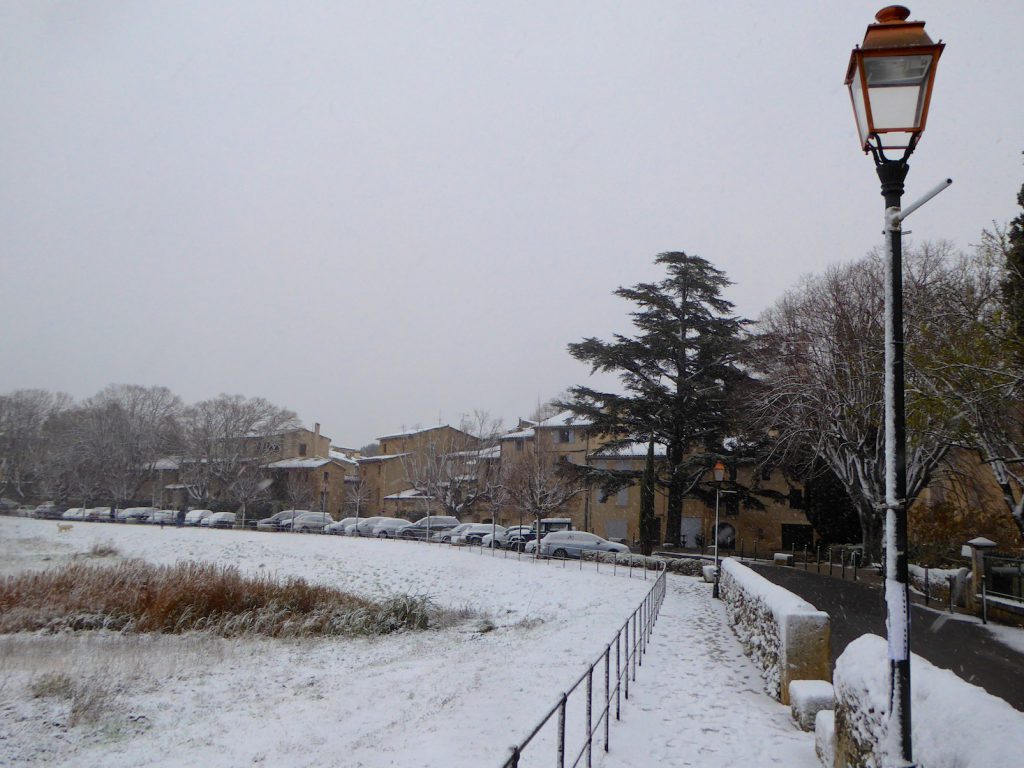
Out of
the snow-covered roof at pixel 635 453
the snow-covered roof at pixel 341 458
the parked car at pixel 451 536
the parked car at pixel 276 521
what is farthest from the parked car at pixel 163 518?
the snow-covered roof at pixel 635 453

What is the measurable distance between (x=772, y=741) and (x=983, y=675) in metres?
6.18

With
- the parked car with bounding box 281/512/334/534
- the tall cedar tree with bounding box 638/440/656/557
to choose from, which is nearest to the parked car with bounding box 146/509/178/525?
the parked car with bounding box 281/512/334/534

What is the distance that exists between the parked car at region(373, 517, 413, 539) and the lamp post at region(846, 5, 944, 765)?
1681 inches

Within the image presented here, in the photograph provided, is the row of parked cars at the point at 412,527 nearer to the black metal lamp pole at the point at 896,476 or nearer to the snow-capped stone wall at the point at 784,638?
the snow-capped stone wall at the point at 784,638

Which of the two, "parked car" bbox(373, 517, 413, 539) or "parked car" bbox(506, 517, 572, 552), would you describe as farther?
"parked car" bbox(373, 517, 413, 539)

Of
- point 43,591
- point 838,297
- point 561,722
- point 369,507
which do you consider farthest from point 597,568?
point 369,507

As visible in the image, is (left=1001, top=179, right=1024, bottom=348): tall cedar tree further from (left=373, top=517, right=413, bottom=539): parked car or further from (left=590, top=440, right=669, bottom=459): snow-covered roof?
(left=373, top=517, right=413, bottom=539): parked car

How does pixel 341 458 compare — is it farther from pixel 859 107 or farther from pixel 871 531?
pixel 859 107

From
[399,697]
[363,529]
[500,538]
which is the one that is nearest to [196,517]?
[363,529]

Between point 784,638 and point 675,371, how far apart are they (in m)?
30.2

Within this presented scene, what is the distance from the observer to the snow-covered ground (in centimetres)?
816

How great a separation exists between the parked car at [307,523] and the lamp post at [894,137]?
5170cm

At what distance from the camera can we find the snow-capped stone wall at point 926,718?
11.3ft

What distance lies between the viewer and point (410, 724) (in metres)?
9.52
